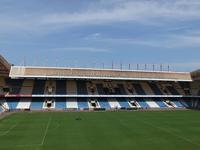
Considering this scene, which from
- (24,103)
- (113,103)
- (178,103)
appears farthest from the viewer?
(178,103)

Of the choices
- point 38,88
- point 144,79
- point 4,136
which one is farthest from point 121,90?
point 4,136

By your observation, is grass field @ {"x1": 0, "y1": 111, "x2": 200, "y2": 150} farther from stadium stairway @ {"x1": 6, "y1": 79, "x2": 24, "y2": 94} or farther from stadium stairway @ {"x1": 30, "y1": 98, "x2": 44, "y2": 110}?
stadium stairway @ {"x1": 6, "y1": 79, "x2": 24, "y2": 94}

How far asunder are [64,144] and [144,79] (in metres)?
45.6

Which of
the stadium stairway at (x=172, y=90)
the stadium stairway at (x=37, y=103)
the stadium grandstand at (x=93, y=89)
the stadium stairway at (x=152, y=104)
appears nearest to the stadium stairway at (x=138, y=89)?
the stadium grandstand at (x=93, y=89)

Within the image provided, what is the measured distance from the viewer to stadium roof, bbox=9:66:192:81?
64869mm

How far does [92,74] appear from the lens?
223 feet

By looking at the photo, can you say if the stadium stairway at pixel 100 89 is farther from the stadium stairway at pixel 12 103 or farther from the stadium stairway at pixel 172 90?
the stadium stairway at pixel 12 103

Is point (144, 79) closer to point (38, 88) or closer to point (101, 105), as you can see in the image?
point (101, 105)

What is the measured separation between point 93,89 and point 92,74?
3.68 meters

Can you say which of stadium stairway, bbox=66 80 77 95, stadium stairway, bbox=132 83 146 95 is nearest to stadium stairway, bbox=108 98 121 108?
stadium stairway, bbox=132 83 146 95

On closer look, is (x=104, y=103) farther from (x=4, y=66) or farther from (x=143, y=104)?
(x=4, y=66)

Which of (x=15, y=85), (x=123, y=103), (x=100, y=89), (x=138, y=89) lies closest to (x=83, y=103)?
(x=100, y=89)

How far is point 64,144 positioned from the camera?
27203 mm

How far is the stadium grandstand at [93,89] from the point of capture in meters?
63.8
